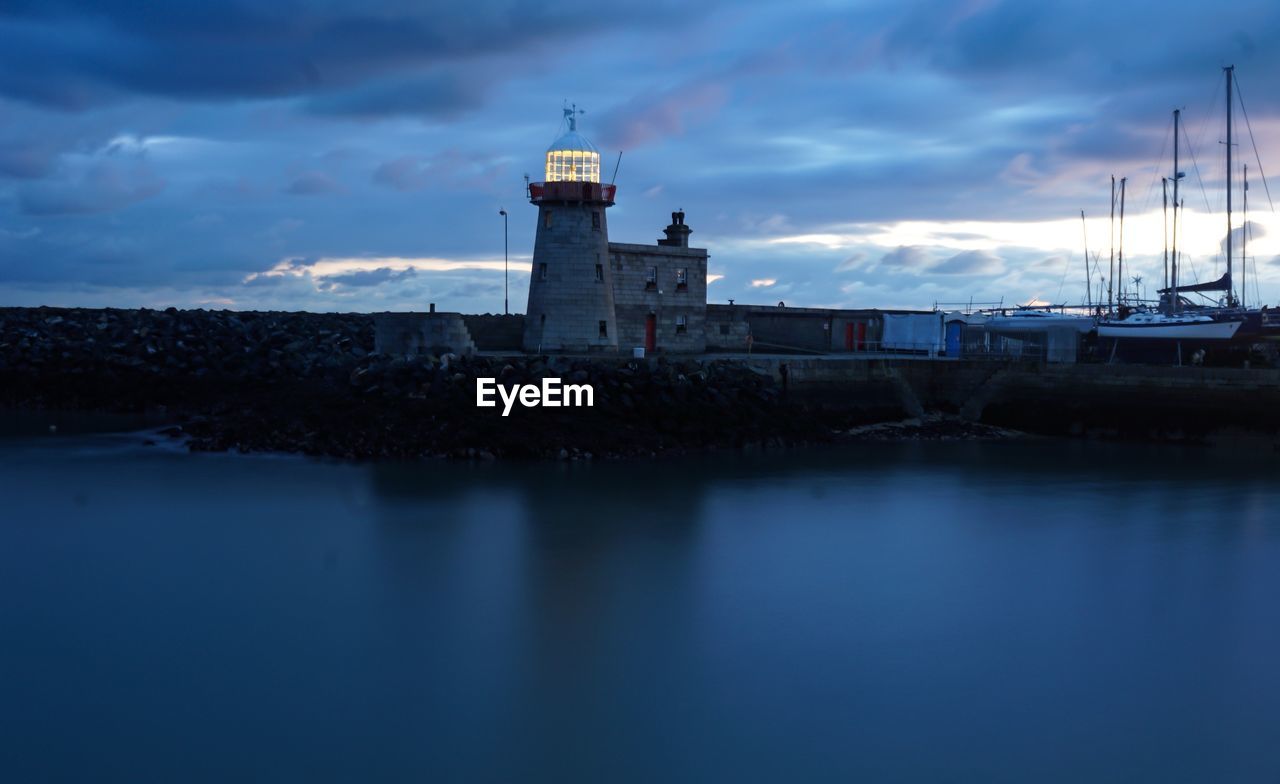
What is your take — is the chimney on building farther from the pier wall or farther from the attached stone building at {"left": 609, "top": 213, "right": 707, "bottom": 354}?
the pier wall

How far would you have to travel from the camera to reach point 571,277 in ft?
86.3

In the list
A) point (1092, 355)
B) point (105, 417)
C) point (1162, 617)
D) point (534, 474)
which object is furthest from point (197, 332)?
point (1162, 617)

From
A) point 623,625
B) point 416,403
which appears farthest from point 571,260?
point 623,625

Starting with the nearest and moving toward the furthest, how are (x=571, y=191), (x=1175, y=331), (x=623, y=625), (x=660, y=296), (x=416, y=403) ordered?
(x=623, y=625) → (x=416, y=403) → (x=571, y=191) → (x=660, y=296) → (x=1175, y=331)

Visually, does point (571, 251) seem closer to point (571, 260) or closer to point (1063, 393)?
point (571, 260)

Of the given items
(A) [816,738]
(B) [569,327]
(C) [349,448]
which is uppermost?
(B) [569,327]

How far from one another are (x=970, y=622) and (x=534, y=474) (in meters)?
9.32

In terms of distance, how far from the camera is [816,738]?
31.2 feet

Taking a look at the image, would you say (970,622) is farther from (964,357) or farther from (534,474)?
(964,357)

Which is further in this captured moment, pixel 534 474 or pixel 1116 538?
pixel 534 474

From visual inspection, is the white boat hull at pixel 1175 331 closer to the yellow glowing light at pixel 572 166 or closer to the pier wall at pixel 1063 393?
the pier wall at pixel 1063 393

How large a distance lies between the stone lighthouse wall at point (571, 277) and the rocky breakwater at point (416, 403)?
2272 millimetres

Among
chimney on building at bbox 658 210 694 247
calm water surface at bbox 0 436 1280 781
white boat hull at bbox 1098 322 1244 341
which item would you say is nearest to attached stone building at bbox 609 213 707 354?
chimney on building at bbox 658 210 694 247

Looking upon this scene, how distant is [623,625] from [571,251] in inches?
585
